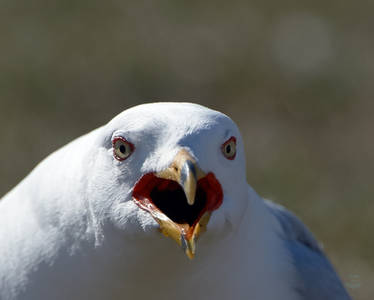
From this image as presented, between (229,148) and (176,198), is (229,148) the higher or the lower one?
the higher one

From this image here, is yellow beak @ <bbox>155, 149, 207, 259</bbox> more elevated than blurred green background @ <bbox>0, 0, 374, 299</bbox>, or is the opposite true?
yellow beak @ <bbox>155, 149, 207, 259</bbox>

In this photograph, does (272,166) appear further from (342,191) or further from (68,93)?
(68,93)

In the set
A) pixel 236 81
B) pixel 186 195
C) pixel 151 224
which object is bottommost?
pixel 236 81

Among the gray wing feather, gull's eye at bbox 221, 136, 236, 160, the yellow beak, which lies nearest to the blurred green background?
the gray wing feather

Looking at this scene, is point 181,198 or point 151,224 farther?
point 181,198

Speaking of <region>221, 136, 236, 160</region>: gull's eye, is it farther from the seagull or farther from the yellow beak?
the yellow beak

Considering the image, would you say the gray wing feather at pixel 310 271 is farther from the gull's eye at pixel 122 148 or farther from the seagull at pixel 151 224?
the gull's eye at pixel 122 148

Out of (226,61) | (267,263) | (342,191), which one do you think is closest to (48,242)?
(267,263)

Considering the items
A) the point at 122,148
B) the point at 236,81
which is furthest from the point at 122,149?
the point at 236,81

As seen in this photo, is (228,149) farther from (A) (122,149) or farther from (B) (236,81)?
(B) (236,81)
